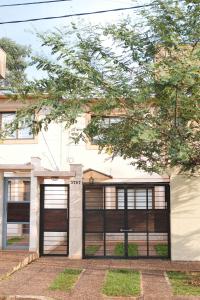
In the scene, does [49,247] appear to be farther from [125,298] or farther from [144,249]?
[125,298]

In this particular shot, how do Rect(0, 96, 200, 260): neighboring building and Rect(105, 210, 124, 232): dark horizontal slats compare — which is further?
Rect(105, 210, 124, 232): dark horizontal slats

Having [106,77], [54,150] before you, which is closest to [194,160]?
[106,77]

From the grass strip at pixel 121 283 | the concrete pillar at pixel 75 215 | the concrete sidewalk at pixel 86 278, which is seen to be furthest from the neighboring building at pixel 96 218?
the grass strip at pixel 121 283

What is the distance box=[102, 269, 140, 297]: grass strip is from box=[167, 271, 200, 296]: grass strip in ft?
2.68

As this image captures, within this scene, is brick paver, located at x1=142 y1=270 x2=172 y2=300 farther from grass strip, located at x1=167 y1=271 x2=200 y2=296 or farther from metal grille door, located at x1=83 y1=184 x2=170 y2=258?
metal grille door, located at x1=83 y1=184 x2=170 y2=258

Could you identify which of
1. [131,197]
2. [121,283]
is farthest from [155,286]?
[131,197]

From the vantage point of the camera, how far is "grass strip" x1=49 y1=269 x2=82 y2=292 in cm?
944

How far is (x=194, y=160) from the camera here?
977 cm

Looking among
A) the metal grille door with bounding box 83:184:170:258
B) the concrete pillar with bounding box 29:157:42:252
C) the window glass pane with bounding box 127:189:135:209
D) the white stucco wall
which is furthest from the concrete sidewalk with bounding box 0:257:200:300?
the white stucco wall

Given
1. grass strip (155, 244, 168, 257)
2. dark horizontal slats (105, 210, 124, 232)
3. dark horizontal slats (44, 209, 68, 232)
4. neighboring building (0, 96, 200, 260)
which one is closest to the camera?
neighboring building (0, 96, 200, 260)

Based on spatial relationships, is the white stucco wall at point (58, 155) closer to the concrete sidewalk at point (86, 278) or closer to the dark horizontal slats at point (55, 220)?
the dark horizontal slats at point (55, 220)

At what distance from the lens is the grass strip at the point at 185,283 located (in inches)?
360

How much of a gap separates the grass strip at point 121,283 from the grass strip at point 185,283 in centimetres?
82

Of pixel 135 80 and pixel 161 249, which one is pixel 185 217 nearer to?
pixel 161 249
